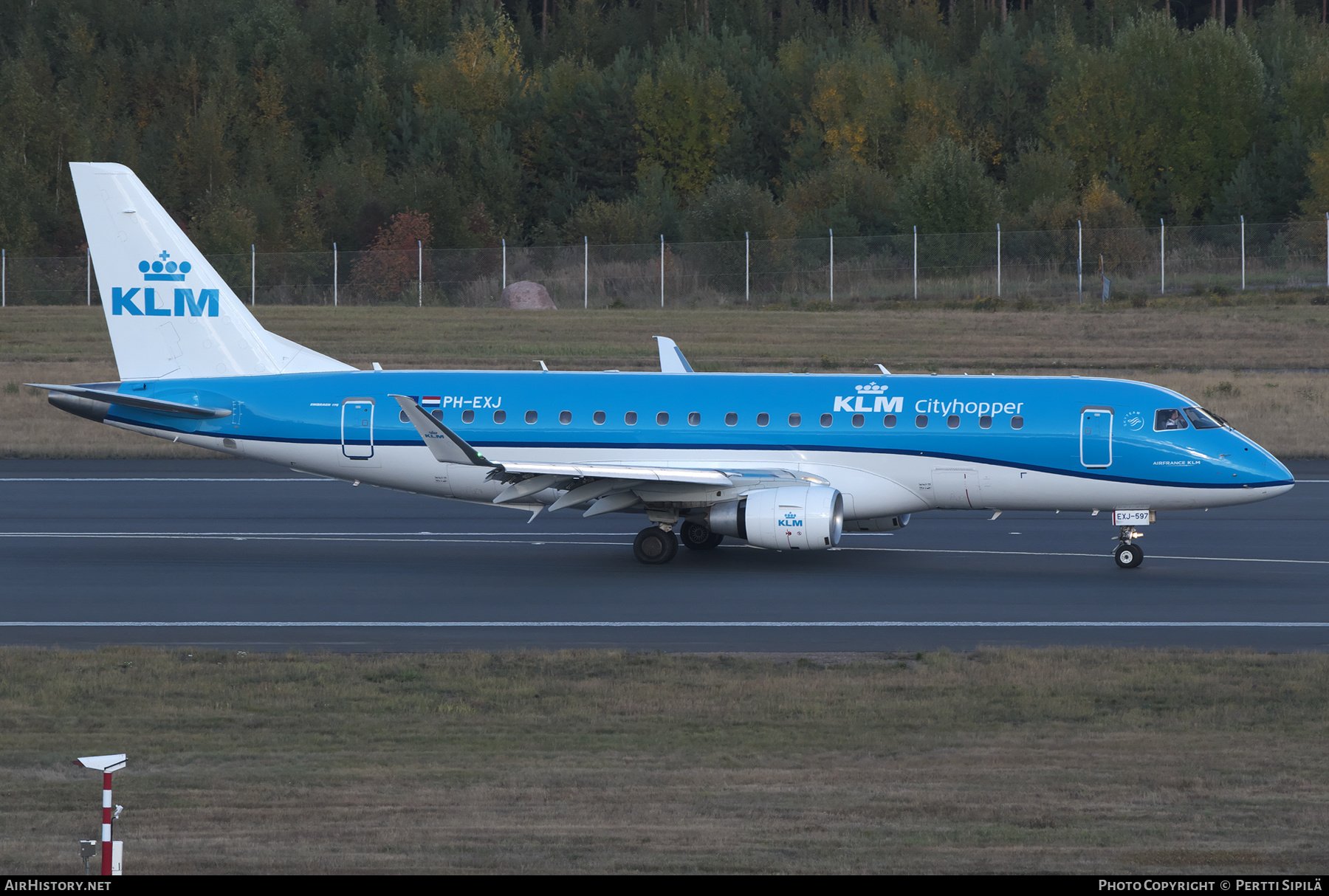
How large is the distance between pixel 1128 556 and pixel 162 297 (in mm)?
16859

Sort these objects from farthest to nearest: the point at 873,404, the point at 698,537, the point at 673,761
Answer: the point at 698,537
the point at 873,404
the point at 673,761

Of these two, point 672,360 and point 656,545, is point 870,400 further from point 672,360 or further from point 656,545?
point 672,360

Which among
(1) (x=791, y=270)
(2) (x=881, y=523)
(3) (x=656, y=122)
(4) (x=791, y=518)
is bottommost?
(2) (x=881, y=523)

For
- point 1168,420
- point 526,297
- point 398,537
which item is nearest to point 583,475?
point 398,537

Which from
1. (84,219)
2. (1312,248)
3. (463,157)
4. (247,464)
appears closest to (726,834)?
(84,219)

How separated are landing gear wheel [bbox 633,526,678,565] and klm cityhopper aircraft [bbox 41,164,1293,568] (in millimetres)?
26

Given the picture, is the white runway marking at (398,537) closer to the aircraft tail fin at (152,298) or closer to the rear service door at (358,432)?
the rear service door at (358,432)

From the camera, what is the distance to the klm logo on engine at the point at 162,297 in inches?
1054

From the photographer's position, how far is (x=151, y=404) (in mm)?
25609

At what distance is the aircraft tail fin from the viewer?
2667cm

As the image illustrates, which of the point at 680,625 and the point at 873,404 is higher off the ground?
the point at 873,404

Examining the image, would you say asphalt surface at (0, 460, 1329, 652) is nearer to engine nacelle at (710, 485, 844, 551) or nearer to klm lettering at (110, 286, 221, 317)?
engine nacelle at (710, 485, 844, 551)

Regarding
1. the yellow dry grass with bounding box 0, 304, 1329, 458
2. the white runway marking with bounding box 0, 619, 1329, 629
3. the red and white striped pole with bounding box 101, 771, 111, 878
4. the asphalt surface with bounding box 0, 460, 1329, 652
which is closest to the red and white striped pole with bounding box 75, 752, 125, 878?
the red and white striped pole with bounding box 101, 771, 111, 878

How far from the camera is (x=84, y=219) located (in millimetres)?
27219
